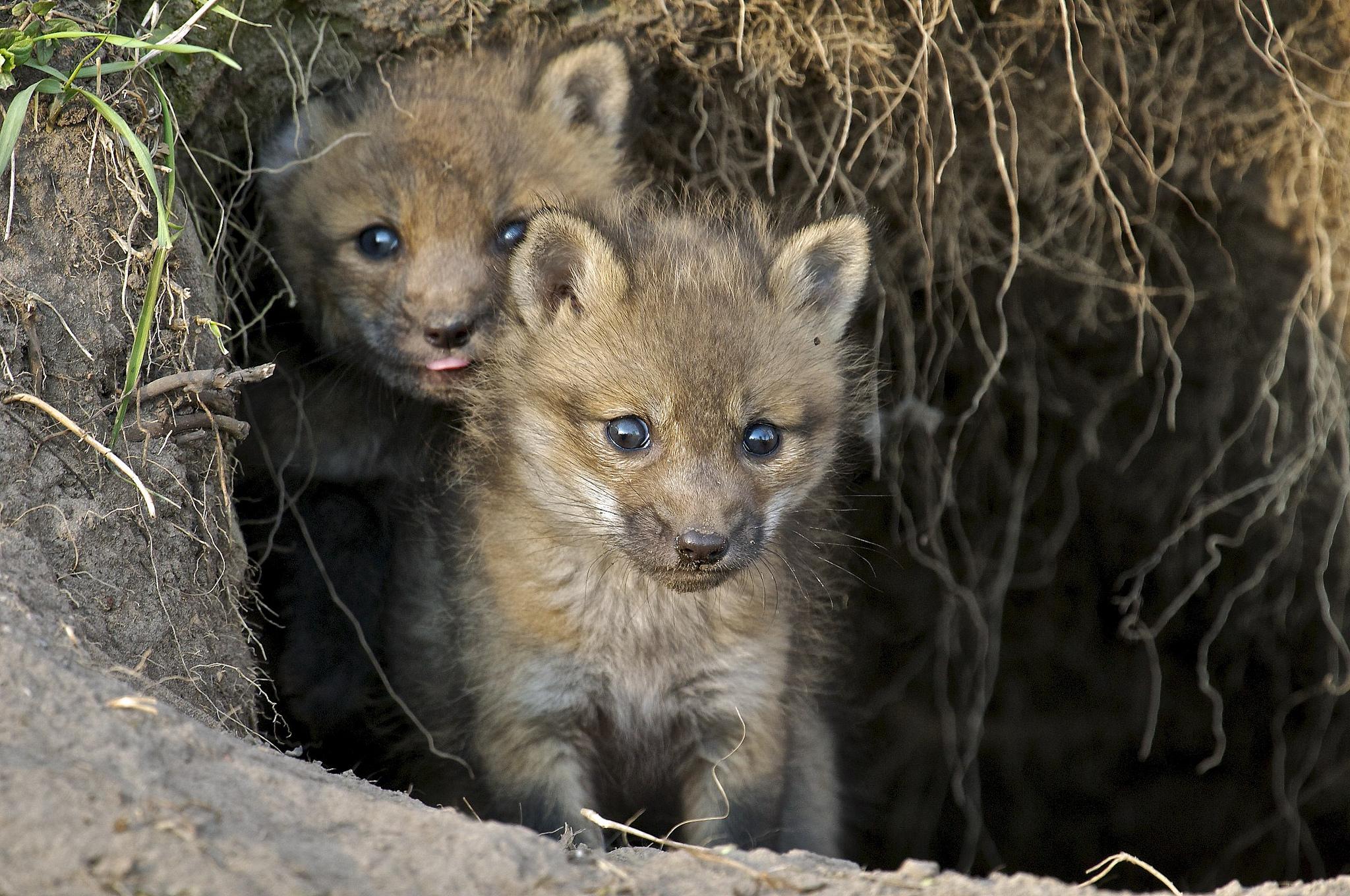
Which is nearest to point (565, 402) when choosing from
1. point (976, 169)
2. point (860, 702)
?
point (976, 169)

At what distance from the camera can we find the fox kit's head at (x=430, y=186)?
344 centimetres

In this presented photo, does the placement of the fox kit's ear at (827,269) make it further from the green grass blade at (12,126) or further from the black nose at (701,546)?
the green grass blade at (12,126)

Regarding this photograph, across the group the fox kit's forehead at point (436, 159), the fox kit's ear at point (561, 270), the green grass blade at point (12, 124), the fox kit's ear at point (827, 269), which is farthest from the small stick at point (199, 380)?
the fox kit's ear at point (827, 269)

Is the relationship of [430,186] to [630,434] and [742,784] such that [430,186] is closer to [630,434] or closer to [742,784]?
[630,434]

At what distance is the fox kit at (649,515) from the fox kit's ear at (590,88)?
62 centimetres

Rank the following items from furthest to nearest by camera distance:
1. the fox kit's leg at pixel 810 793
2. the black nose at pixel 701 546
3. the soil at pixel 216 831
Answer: the fox kit's leg at pixel 810 793, the black nose at pixel 701 546, the soil at pixel 216 831

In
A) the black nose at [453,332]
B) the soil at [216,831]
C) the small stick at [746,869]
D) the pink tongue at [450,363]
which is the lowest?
the small stick at [746,869]

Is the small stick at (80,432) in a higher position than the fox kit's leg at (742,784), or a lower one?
higher

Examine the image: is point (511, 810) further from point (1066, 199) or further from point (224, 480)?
point (1066, 199)

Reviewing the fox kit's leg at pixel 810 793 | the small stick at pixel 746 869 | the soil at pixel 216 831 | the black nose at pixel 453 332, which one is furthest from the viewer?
the fox kit's leg at pixel 810 793

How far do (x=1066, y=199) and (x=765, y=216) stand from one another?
152 cm

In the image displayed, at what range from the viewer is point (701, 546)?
2613 mm

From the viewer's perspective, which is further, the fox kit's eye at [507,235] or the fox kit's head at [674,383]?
the fox kit's eye at [507,235]

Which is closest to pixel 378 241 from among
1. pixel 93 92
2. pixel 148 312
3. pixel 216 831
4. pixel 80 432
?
pixel 93 92
